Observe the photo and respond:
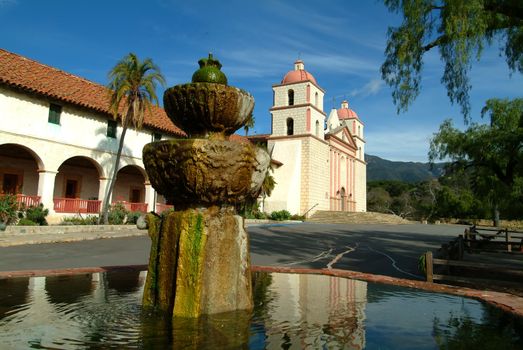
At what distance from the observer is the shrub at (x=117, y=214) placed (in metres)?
20.2

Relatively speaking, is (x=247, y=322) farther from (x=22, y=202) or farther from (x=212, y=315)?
(x=22, y=202)

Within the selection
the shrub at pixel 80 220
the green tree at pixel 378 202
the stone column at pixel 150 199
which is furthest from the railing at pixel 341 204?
the shrub at pixel 80 220

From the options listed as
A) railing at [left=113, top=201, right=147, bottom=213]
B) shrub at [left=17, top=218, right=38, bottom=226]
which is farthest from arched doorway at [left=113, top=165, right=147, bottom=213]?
shrub at [left=17, top=218, right=38, bottom=226]

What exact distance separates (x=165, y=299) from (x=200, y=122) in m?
2.01

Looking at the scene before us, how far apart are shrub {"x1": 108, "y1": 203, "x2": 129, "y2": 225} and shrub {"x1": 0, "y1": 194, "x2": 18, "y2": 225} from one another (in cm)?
468

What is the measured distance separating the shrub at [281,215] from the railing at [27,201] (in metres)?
20.2

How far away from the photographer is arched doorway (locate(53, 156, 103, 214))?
66.6 feet

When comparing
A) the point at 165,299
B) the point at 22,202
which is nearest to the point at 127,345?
the point at 165,299

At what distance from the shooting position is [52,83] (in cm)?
1911

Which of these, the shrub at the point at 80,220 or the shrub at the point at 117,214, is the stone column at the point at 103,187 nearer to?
the shrub at the point at 117,214

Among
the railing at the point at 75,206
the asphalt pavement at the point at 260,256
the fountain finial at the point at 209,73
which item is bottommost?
the asphalt pavement at the point at 260,256

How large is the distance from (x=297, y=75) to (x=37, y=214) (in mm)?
27286

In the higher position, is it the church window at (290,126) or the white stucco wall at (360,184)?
the church window at (290,126)

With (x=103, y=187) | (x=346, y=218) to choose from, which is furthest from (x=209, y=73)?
(x=346, y=218)
